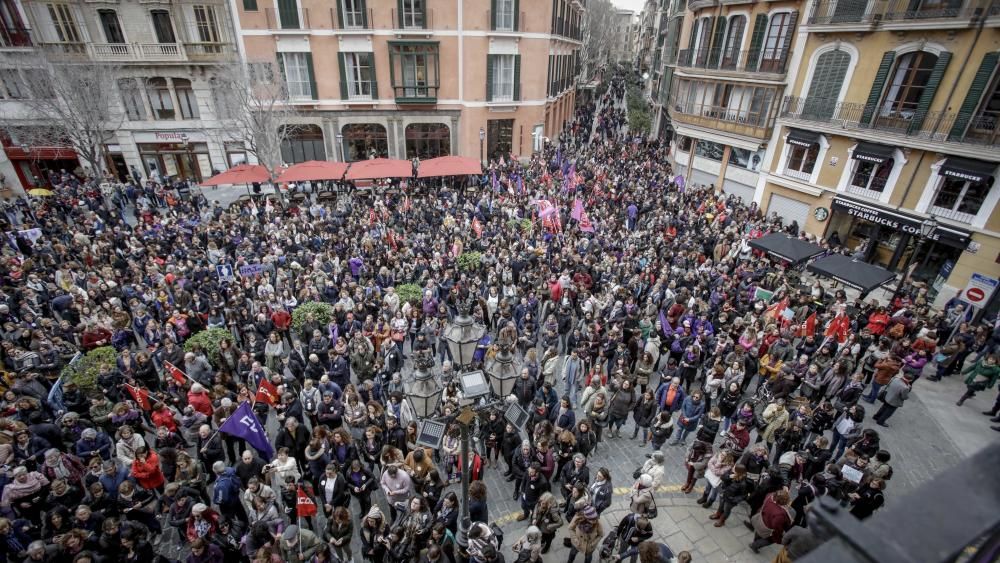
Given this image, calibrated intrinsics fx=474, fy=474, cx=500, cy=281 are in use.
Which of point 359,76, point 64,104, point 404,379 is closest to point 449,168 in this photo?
point 359,76

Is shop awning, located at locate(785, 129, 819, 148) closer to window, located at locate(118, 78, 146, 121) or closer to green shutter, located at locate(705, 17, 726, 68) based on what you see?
green shutter, located at locate(705, 17, 726, 68)

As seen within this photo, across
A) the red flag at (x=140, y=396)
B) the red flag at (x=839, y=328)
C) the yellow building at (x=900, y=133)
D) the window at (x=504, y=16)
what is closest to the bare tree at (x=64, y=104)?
the red flag at (x=140, y=396)

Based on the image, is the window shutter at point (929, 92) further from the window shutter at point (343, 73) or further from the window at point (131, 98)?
the window at point (131, 98)

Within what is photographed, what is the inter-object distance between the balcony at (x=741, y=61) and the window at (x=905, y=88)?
545 centimetres

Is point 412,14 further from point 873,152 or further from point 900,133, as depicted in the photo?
point 900,133

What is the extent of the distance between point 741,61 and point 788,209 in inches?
358

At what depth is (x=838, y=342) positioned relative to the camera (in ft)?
41.8

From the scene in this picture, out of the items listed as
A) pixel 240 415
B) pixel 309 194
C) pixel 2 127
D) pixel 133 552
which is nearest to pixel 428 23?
pixel 309 194

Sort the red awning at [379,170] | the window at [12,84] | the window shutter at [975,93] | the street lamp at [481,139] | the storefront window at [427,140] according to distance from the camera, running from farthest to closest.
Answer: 1. the storefront window at [427,140]
2. the street lamp at [481,139]
3. the window at [12,84]
4. the red awning at [379,170]
5. the window shutter at [975,93]

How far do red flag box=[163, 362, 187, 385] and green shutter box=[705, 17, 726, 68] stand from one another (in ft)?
103

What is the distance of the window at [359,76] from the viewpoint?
1230 inches

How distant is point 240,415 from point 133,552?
→ 2.49 m

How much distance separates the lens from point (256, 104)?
27.1m

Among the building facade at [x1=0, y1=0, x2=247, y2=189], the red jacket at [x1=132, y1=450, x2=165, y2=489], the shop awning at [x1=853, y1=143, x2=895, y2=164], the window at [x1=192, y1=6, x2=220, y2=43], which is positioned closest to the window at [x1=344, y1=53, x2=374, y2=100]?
the building facade at [x1=0, y1=0, x2=247, y2=189]
